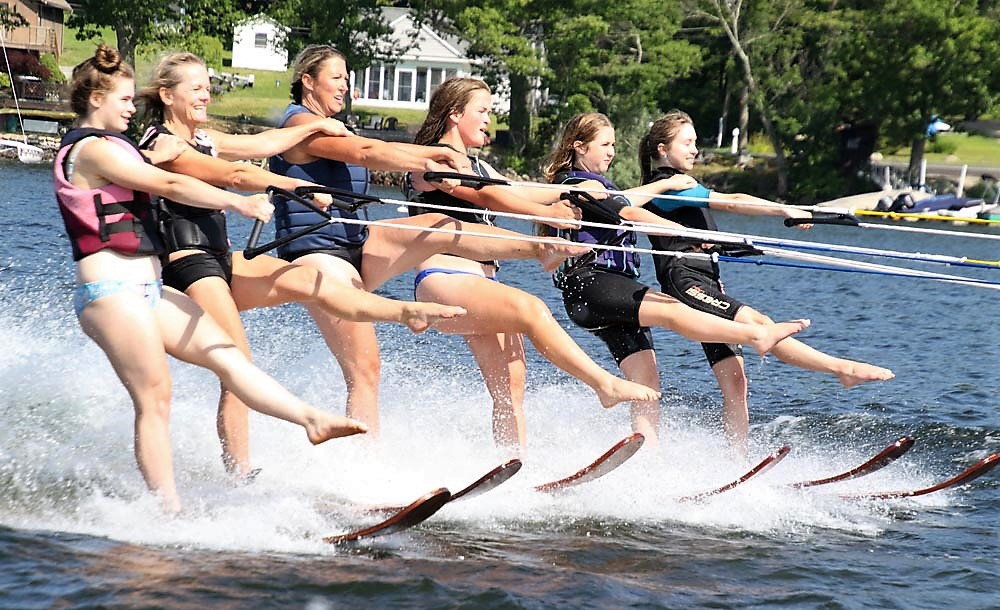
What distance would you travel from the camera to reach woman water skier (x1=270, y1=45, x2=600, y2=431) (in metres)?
5.80

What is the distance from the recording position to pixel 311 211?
19.4 feet

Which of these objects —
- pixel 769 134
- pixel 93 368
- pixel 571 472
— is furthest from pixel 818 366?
pixel 769 134

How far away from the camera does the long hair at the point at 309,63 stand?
5980 mm

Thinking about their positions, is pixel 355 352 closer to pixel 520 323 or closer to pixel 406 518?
pixel 520 323

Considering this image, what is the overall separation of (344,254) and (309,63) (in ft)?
2.89

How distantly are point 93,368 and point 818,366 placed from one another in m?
4.75

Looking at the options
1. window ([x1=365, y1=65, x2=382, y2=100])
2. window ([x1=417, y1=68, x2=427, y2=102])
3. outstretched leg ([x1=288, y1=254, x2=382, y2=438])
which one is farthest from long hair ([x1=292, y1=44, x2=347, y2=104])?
window ([x1=417, y1=68, x2=427, y2=102])

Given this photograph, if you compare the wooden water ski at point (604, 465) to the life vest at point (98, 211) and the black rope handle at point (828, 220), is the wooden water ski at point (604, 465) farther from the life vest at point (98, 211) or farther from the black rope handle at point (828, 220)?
the life vest at point (98, 211)

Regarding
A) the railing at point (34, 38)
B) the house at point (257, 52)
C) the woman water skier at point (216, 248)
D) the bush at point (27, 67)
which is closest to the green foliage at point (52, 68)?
the bush at point (27, 67)

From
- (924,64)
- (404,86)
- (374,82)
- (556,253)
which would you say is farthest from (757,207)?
(404,86)

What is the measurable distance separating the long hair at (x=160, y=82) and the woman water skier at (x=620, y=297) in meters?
1.92

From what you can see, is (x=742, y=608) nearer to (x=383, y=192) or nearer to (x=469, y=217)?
(x=469, y=217)

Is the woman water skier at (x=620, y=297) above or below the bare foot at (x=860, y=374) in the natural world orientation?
above

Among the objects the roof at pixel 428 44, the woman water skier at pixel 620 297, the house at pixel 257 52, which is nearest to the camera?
the woman water skier at pixel 620 297
